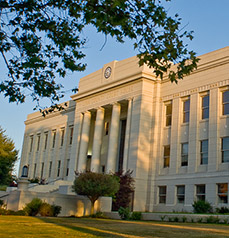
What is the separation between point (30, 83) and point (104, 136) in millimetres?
32960

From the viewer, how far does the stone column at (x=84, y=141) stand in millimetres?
42594

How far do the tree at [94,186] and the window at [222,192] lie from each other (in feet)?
28.4

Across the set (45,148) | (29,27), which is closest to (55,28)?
(29,27)

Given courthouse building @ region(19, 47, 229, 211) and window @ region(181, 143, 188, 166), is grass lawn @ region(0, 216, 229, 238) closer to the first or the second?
courthouse building @ region(19, 47, 229, 211)

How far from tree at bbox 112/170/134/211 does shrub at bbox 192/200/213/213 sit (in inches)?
230

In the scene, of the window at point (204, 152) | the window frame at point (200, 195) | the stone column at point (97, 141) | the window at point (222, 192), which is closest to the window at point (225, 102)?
the window at point (204, 152)

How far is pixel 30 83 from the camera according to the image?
38.2 ft

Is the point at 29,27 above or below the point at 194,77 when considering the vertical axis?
below

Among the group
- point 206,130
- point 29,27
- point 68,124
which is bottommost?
point 29,27

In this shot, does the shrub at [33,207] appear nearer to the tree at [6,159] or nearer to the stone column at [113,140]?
the stone column at [113,140]

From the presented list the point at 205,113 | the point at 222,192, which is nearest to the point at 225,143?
the point at 205,113

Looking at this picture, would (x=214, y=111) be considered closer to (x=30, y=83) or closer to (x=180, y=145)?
(x=180, y=145)

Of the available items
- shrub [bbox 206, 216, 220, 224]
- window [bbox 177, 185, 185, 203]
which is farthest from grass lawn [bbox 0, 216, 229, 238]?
window [bbox 177, 185, 185, 203]

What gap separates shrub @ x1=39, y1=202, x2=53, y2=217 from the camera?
79.2 ft
